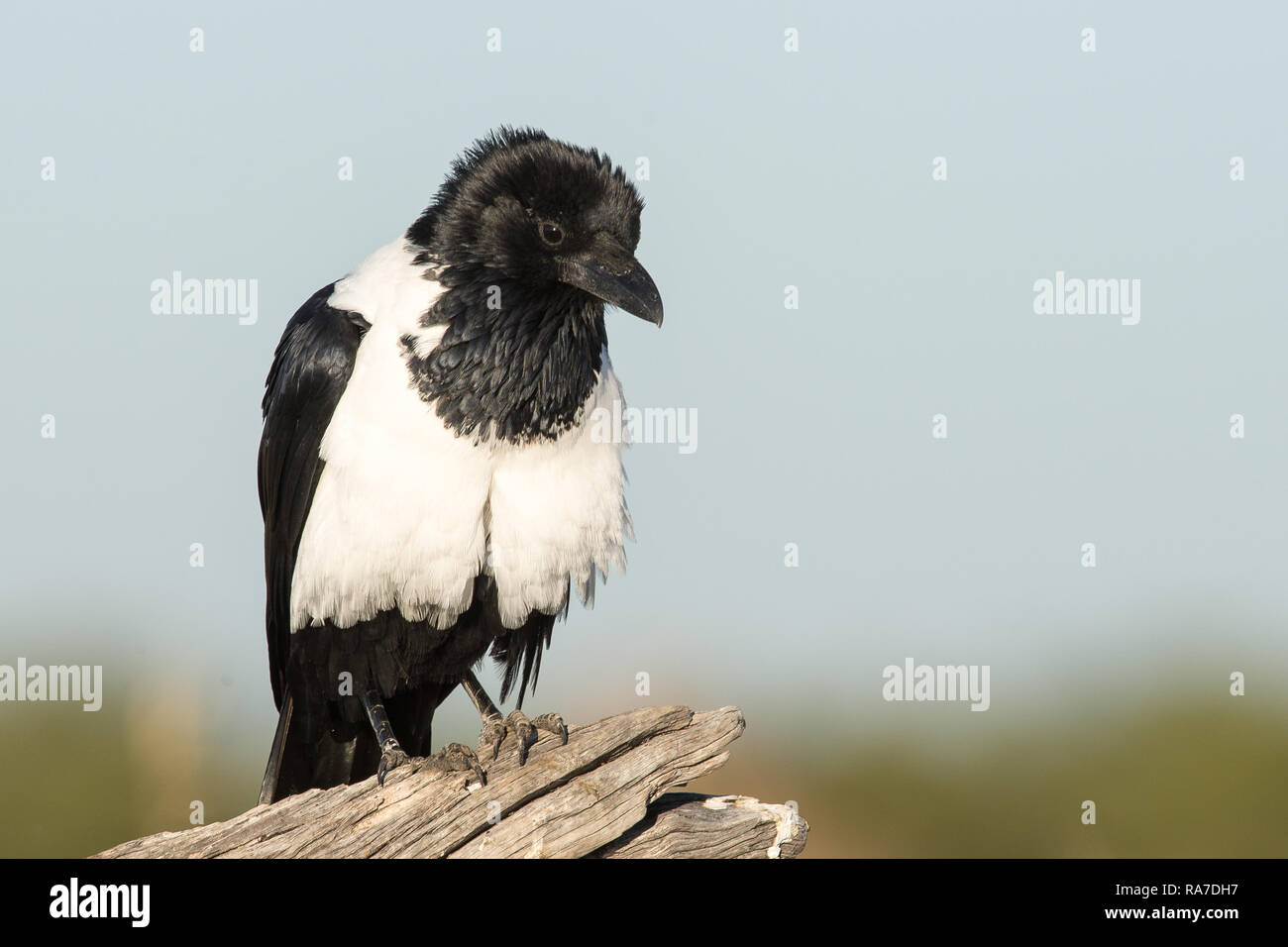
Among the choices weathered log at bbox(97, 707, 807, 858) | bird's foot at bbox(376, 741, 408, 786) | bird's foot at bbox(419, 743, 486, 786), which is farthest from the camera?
bird's foot at bbox(376, 741, 408, 786)

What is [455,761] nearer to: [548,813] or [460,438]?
[548,813]

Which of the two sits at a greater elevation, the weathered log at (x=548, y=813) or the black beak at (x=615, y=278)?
the black beak at (x=615, y=278)

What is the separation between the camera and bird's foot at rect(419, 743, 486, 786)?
5.79 meters

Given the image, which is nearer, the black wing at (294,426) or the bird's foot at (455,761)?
the bird's foot at (455,761)

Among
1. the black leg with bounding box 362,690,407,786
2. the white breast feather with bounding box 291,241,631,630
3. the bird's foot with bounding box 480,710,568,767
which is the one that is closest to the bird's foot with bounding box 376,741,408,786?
the black leg with bounding box 362,690,407,786

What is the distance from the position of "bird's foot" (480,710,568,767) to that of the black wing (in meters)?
1.25

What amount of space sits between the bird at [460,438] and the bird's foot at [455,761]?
0.03 ft

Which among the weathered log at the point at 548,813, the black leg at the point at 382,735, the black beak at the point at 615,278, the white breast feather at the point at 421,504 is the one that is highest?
the black beak at the point at 615,278

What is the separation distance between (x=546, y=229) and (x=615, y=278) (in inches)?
17.5

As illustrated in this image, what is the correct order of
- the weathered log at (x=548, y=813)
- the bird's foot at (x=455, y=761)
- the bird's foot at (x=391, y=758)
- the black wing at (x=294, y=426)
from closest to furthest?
1. the weathered log at (x=548, y=813)
2. the bird's foot at (x=455, y=761)
3. the bird's foot at (x=391, y=758)
4. the black wing at (x=294, y=426)

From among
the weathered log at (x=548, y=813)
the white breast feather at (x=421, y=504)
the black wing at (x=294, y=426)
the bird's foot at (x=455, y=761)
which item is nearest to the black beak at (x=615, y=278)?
the white breast feather at (x=421, y=504)

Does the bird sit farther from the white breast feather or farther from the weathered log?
the weathered log

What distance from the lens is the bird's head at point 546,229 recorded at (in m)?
6.05

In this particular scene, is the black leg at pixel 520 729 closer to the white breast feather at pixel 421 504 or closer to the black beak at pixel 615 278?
the white breast feather at pixel 421 504
